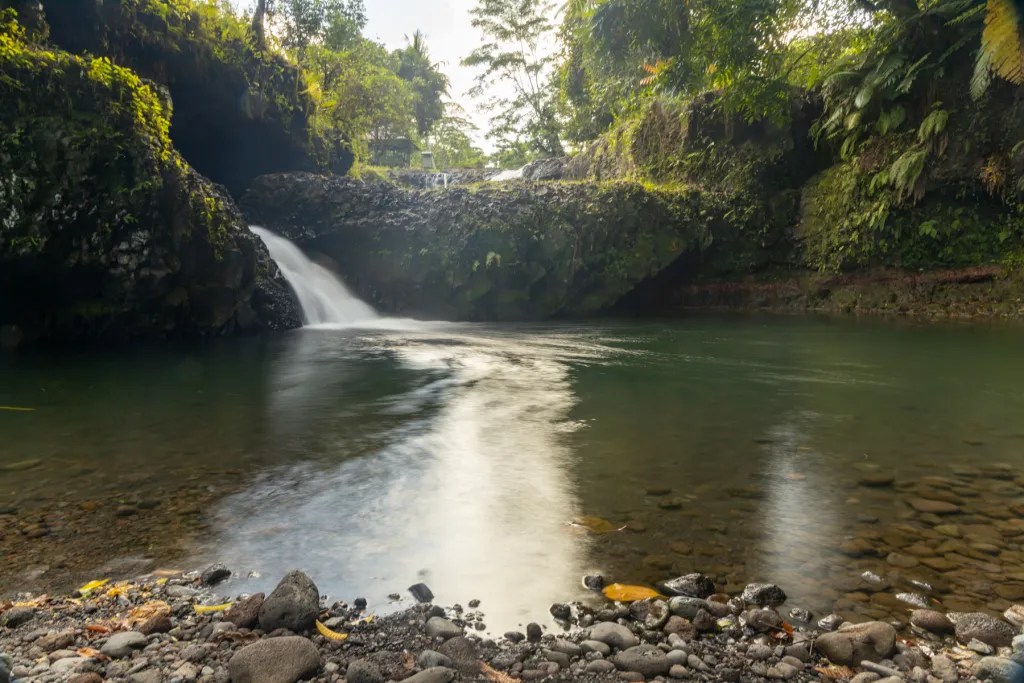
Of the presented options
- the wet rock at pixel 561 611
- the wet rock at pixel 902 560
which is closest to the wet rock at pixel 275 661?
the wet rock at pixel 561 611

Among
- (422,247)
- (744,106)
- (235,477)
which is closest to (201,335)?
(422,247)

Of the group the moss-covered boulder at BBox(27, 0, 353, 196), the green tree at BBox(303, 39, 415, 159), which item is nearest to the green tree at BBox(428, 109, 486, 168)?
the green tree at BBox(303, 39, 415, 159)

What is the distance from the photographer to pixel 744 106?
685 inches

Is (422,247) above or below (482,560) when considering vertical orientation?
above

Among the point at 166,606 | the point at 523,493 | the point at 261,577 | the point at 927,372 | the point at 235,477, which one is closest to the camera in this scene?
the point at 166,606

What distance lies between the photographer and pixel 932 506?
3.54 m

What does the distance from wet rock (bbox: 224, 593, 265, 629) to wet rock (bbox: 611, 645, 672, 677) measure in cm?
136

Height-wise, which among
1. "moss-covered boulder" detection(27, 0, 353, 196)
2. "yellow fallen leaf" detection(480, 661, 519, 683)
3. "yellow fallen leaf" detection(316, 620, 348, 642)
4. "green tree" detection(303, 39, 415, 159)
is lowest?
"yellow fallen leaf" detection(480, 661, 519, 683)

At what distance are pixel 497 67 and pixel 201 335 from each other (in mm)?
27125

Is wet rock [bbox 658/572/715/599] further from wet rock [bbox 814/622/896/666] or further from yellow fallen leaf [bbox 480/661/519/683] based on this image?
yellow fallen leaf [bbox 480/661/519/683]

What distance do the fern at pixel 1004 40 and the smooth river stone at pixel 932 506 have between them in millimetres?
7836

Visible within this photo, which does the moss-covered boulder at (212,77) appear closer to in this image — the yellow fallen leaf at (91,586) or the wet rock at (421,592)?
the yellow fallen leaf at (91,586)

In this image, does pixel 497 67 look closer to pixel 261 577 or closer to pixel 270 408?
pixel 270 408

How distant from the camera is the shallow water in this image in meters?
2.91
